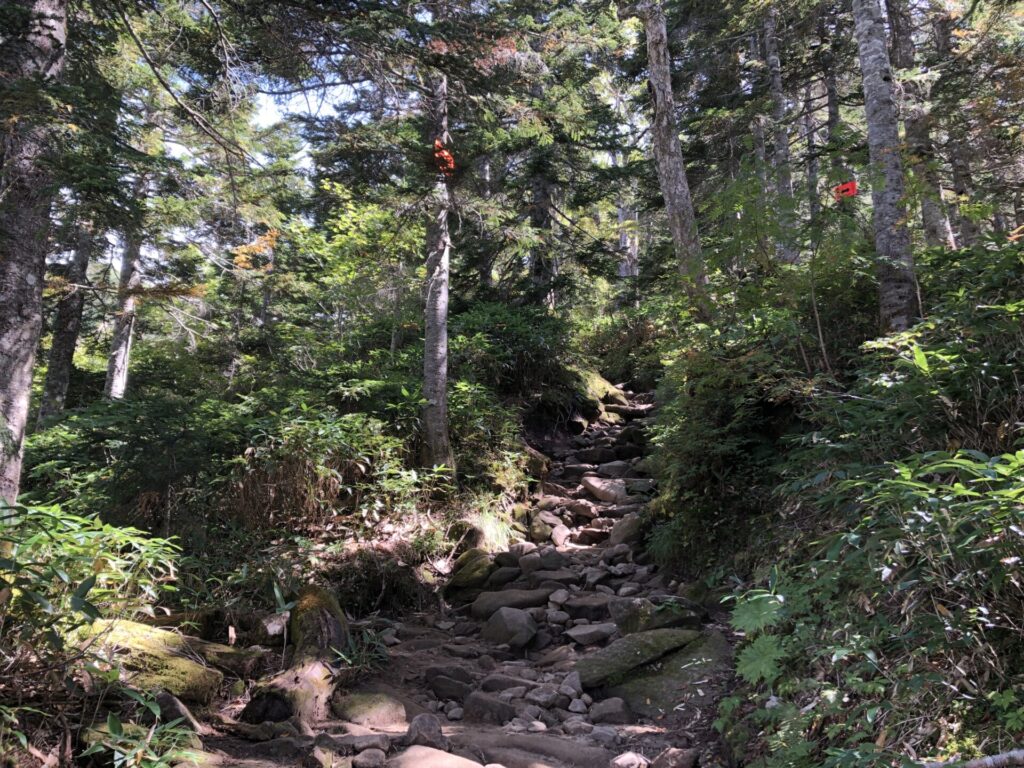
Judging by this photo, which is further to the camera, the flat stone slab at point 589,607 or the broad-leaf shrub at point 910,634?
the flat stone slab at point 589,607

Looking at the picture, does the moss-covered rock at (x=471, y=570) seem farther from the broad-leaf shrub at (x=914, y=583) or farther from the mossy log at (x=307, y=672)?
the broad-leaf shrub at (x=914, y=583)

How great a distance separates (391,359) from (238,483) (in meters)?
4.14

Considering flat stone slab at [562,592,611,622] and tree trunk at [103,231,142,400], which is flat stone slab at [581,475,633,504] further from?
tree trunk at [103,231,142,400]

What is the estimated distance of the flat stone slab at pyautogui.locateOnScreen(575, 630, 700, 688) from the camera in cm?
461

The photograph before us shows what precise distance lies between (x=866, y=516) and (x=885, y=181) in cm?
410

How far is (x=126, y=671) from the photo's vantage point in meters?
3.39

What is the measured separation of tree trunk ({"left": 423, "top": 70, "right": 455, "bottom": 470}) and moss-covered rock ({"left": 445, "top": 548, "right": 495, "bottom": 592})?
1342mm

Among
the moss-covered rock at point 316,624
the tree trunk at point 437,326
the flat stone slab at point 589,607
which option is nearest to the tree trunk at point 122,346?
the tree trunk at point 437,326

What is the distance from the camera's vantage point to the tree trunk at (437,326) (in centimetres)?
825

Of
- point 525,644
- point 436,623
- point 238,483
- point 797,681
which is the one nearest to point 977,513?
point 797,681

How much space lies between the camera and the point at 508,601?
248 inches

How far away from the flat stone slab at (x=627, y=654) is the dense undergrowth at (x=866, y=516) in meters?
0.79

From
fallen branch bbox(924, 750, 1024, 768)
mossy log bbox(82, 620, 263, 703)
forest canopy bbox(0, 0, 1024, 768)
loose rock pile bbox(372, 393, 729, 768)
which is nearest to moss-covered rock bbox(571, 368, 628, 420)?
forest canopy bbox(0, 0, 1024, 768)

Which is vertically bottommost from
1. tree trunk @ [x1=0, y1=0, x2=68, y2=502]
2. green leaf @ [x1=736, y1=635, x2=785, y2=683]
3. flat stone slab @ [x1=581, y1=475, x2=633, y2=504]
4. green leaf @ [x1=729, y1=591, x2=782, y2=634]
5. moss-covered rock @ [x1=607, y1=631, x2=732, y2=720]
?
moss-covered rock @ [x1=607, y1=631, x2=732, y2=720]
